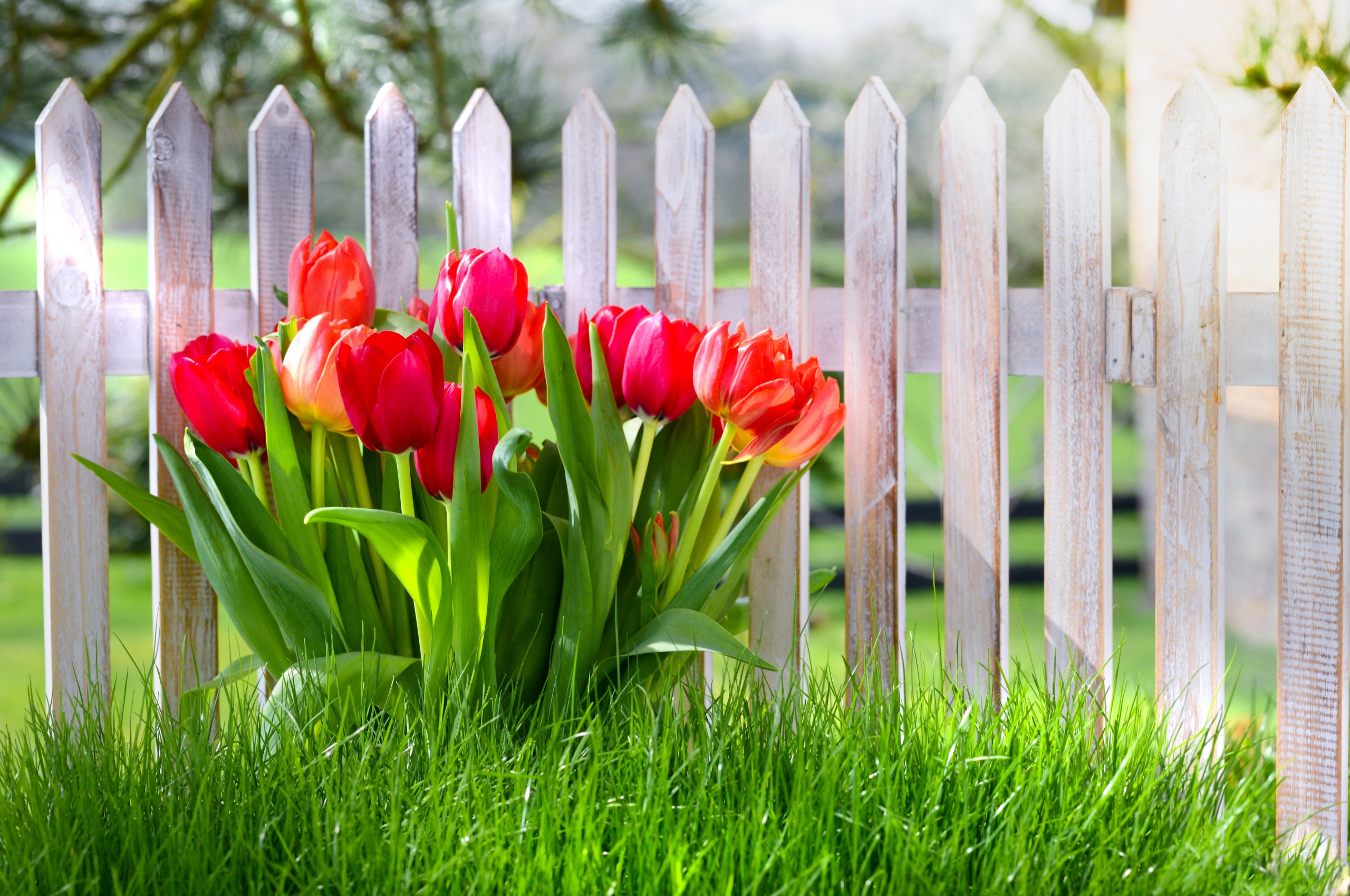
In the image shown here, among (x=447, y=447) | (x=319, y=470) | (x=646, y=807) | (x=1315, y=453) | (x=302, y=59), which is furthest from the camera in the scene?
(x=302, y=59)

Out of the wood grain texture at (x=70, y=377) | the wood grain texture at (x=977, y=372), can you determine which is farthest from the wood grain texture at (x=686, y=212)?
the wood grain texture at (x=70, y=377)

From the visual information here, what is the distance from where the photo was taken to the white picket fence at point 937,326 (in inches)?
52.9

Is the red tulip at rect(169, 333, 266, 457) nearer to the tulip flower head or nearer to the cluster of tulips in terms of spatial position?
the cluster of tulips

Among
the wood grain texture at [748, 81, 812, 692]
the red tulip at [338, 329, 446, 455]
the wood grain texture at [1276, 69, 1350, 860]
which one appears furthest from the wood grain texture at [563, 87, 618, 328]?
the wood grain texture at [1276, 69, 1350, 860]

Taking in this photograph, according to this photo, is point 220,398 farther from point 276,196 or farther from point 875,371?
point 875,371

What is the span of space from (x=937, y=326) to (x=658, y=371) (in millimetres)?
578

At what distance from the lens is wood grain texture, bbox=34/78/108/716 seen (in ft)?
4.45

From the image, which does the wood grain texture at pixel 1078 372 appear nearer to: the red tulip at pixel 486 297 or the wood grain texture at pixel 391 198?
the red tulip at pixel 486 297

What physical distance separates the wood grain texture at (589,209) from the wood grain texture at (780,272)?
20 cm

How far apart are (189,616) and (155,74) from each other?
1.85 m

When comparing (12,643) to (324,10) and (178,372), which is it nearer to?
(324,10)

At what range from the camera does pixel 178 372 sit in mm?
999

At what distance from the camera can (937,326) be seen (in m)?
1.42

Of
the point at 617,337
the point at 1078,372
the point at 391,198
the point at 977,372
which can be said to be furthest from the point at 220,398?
the point at 1078,372
